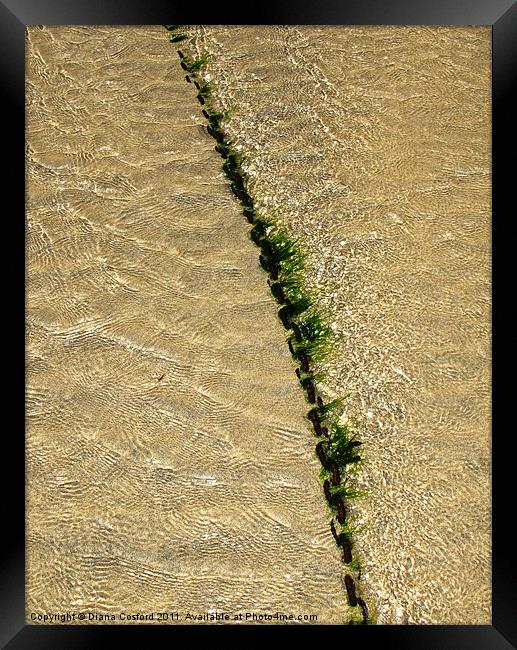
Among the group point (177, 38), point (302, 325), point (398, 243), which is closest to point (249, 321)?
point (302, 325)

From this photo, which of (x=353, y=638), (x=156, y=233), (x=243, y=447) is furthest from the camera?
(x=156, y=233)

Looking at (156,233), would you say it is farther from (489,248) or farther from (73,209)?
(489,248)

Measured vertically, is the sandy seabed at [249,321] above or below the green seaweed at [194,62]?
below

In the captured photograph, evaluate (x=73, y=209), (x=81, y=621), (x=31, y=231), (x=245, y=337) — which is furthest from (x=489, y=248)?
(x=81, y=621)
